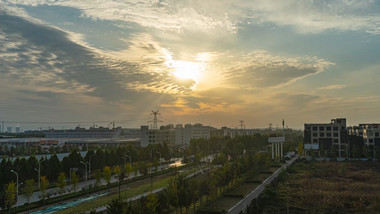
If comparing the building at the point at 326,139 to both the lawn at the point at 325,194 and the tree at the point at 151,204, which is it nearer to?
the lawn at the point at 325,194

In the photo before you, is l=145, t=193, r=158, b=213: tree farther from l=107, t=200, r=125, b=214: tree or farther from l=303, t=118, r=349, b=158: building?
l=303, t=118, r=349, b=158: building

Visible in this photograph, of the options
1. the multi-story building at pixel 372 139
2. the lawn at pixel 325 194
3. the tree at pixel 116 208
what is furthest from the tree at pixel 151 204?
the multi-story building at pixel 372 139

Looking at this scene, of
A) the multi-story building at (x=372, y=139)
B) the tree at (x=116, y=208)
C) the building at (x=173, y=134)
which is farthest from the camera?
the building at (x=173, y=134)

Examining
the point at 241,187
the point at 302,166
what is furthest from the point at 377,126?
the point at 241,187

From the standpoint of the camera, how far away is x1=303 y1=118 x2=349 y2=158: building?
89825 millimetres

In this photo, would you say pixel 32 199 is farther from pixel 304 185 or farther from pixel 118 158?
pixel 304 185

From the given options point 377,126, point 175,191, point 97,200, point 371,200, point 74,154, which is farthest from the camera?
point 377,126

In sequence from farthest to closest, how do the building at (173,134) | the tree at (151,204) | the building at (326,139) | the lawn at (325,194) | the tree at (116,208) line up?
1. the building at (173,134)
2. the building at (326,139)
3. the lawn at (325,194)
4. the tree at (151,204)
5. the tree at (116,208)

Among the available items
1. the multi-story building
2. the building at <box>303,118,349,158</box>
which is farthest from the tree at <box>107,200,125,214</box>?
the multi-story building

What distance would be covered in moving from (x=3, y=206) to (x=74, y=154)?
68.0ft

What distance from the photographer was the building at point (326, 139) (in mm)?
89825

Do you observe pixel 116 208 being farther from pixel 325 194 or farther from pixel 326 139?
pixel 326 139

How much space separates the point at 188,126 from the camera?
15312cm

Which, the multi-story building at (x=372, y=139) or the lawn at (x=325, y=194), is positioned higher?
the multi-story building at (x=372, y=139)
